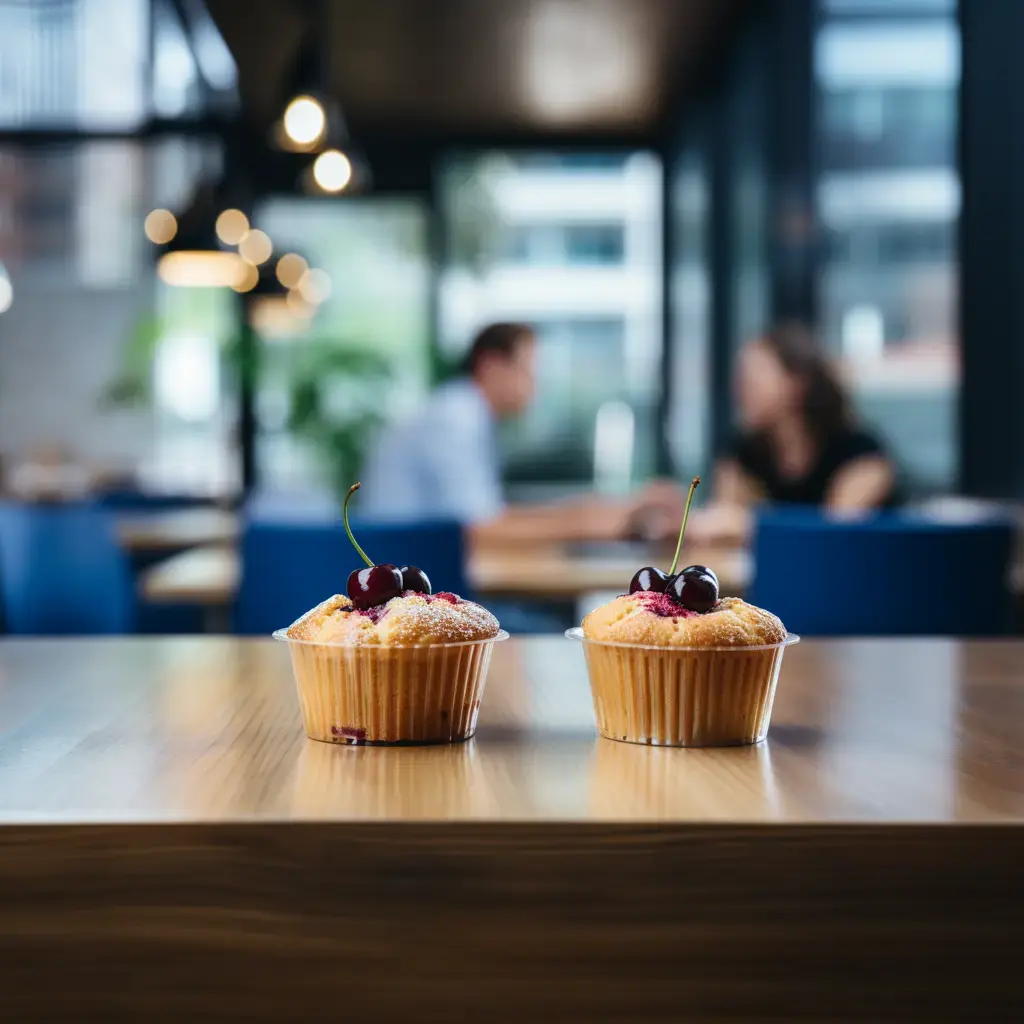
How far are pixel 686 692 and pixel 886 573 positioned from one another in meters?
1.66

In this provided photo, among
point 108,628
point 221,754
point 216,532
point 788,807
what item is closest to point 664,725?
point 788,807

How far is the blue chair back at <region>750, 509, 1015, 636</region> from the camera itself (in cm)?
249

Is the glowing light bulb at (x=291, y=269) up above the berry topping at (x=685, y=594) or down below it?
above

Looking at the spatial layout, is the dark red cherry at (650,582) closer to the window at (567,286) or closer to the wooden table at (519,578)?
the wooden table at (519,578)

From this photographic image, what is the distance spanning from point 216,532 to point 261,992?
3775 mm

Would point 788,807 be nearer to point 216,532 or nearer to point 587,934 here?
point 587,934

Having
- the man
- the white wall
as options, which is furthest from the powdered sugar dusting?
the white wall

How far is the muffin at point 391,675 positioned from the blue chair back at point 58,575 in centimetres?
317

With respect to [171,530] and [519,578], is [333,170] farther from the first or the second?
[519,578]

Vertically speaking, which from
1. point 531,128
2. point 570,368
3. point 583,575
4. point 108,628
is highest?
point 531,128

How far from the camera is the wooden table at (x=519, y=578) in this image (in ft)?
9.20

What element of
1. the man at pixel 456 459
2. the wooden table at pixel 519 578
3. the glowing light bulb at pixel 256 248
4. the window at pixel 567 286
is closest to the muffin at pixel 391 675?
the wooden table at pixel 519 578

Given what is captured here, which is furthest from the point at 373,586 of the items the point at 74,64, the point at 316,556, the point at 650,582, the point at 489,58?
the point at 74,64

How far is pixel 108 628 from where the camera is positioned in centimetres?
399
